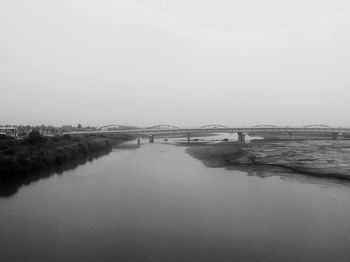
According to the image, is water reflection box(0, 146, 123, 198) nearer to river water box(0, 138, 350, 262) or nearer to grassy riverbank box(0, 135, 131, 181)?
grassy riverbank box(0, 135, 131, 181)

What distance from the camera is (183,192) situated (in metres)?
14.1

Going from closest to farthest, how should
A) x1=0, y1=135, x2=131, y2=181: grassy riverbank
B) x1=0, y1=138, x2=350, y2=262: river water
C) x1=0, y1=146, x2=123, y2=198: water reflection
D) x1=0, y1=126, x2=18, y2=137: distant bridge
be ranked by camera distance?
x1=0, y1=138, x2=350, y2=262: river water, x1=0, y1=146, x2=123, y2=198: water reflection, x1=0, y1=135, x2=131, y2=181: grassy riverbank, x1=0, y1=126, x2=18, y2=137: distant bridge

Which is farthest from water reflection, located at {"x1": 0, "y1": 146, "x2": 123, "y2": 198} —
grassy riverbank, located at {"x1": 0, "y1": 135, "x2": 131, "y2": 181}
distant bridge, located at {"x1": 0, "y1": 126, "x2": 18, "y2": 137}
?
distant bridge, located at {"x1": 0, "y1": 126, "x2": 18, "y2": 137}

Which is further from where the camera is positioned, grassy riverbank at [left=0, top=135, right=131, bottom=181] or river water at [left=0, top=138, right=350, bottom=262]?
grassy riverbank at [left=0, top=135, right=131, bottom=181]

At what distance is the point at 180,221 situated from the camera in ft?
32.2

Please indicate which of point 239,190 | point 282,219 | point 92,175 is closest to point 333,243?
point 282,219

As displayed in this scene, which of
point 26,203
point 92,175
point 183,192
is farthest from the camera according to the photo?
point 92,175

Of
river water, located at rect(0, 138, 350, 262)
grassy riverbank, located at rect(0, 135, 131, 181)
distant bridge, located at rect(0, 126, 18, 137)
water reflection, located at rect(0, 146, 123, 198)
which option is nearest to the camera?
river water, located at rect(0, 138, 350, 262)

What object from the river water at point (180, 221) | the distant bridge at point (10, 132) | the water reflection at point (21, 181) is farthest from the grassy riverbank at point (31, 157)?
the distant bridge at point (10, 132)

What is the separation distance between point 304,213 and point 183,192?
5.91m

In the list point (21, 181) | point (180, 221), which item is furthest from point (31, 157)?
point (180, 221)

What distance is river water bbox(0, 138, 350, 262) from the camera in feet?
25.0

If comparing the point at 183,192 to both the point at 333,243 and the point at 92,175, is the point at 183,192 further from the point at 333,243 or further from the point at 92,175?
the point at 92,175

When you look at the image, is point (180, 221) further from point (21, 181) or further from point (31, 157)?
point (31, 157)
